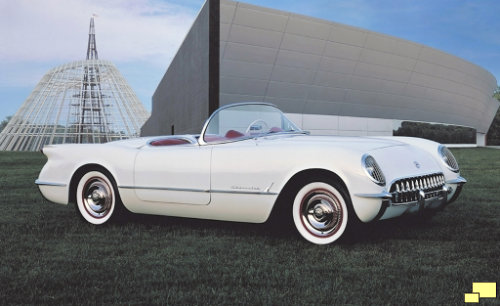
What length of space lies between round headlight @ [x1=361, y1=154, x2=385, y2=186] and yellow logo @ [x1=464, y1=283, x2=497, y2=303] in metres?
1.10

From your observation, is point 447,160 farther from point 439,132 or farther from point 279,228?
point 439,132

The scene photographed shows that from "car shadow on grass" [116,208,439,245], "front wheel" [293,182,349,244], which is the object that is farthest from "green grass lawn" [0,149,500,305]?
"front wheel" [293,182,349,244]

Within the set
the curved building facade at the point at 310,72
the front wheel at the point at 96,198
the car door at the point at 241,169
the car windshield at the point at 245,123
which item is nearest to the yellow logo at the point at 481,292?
the car door at the point at 241,169

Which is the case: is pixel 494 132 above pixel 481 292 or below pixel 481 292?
above

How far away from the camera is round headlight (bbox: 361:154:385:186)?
355cm

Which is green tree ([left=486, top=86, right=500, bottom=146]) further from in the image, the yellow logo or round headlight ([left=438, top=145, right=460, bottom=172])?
the yellow logo

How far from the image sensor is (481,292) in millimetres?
2588

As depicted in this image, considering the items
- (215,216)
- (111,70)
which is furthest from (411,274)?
(111,70)

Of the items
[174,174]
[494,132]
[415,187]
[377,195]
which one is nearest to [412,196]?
[415,187]

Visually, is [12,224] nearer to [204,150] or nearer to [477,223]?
[204,150]

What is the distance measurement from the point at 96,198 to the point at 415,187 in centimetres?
332

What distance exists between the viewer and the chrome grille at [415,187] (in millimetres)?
3688

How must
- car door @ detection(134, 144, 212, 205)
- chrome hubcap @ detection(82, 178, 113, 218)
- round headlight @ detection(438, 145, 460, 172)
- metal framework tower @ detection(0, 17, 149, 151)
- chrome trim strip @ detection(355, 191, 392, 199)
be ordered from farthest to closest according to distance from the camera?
1. metal framework tower @ detection(0, 17, 149, 151)
2. chrome hubcap @ detection(82, 178, 113, 218)
3. round headlight @ detection(438, 145, 460, 172)
4. car door @ detection(134, 144, 212, 205)
5. chrome trim strip @ detection(355, 191, 392, 199)

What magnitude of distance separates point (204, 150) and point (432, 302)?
2567 mm
